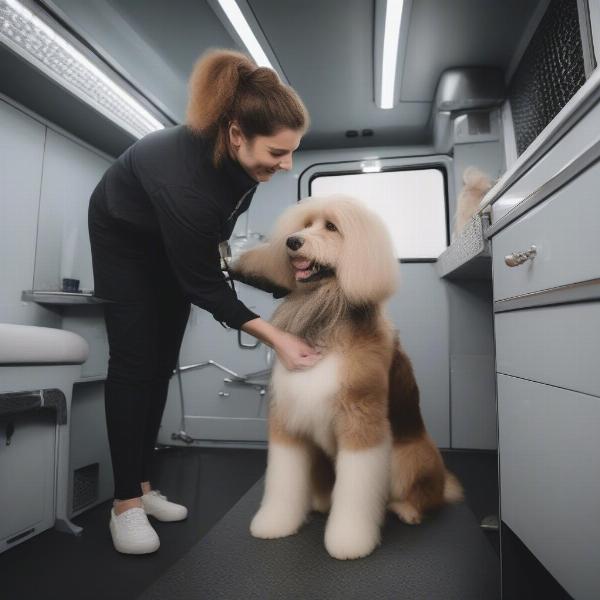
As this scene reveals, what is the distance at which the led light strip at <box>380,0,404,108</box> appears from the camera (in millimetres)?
1913

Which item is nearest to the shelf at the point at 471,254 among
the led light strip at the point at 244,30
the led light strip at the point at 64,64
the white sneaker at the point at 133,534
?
the led light strip at the point at 244,30

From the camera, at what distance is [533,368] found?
3.17 feet

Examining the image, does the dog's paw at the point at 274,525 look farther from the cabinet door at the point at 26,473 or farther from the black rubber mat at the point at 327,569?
the cabinet door at the point at 26,473

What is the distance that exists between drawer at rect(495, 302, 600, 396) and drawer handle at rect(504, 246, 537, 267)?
11 cm

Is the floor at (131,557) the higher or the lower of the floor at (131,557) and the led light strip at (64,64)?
the lower

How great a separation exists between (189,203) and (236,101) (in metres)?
0.34

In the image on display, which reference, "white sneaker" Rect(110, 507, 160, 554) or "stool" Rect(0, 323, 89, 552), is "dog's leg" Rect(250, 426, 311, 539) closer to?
"white sneaker" Rect(110, 507, 160, 554)

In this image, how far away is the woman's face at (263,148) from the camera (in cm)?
127

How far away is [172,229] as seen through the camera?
1.23m

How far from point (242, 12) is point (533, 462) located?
Answer: 212cm

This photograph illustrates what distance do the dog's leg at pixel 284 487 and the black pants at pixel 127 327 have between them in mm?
454

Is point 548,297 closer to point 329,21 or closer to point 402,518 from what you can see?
point 402,518

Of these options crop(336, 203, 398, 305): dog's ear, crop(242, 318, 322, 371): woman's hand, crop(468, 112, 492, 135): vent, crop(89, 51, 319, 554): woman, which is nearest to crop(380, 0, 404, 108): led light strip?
crop(468, 112, 492, 135): vent

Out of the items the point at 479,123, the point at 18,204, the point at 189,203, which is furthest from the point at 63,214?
the point at 479,123
